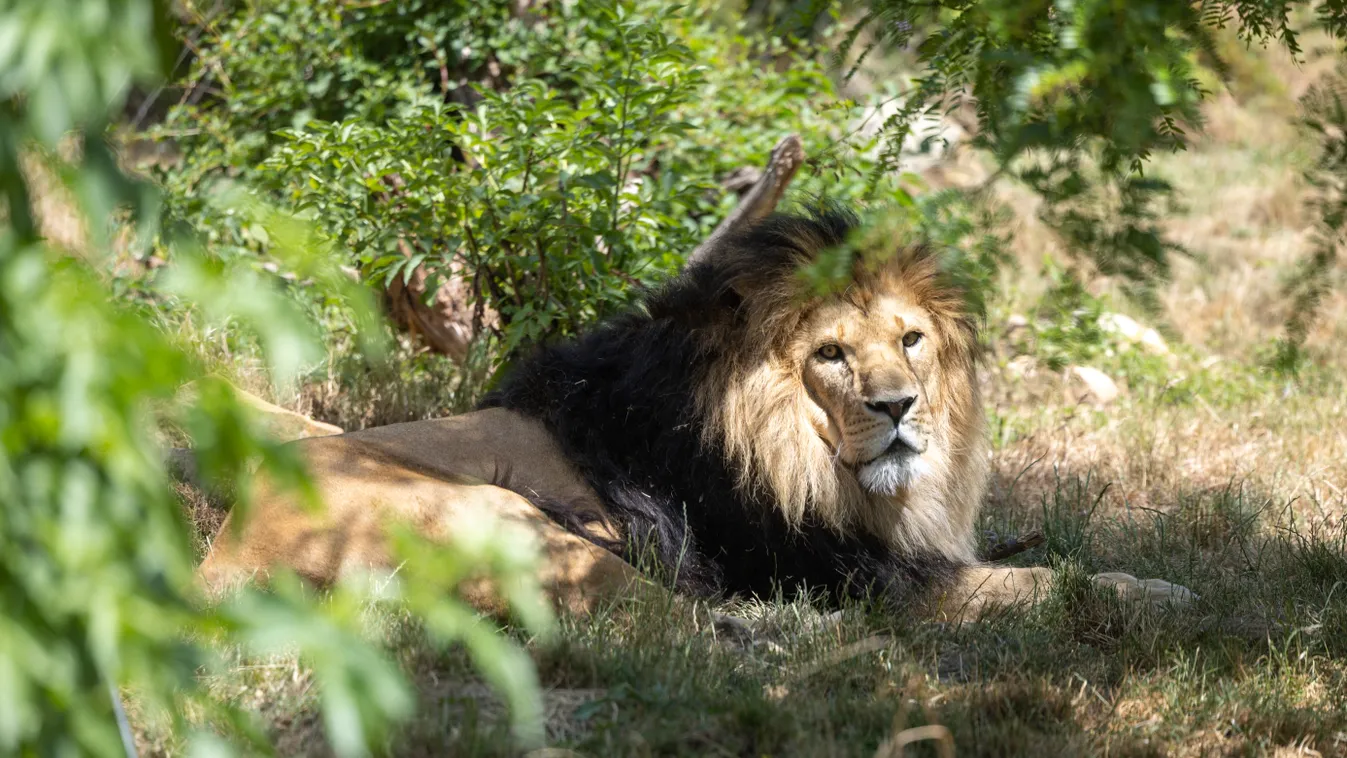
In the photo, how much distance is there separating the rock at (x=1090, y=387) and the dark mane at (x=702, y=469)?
11.2 feet

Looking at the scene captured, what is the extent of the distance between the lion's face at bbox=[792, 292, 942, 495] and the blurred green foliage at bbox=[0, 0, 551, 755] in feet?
7.85

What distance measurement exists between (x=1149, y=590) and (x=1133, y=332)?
470 cm

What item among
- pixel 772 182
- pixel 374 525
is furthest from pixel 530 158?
pixel 374 525

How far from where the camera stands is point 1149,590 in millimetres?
4215

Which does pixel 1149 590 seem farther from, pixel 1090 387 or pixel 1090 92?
pixel 1090 387

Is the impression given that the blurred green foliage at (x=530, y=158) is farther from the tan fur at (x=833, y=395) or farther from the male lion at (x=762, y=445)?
the male lion at (x=762, y=445)

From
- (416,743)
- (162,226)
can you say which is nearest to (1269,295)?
(416,743)

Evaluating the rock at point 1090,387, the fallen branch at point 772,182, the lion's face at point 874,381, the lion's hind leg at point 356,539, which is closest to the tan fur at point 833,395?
the lion's face at point 874,381

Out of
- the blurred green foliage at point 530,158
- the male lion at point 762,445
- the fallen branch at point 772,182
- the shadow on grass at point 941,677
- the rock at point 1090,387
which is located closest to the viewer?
the shadow on grass at point 941,677

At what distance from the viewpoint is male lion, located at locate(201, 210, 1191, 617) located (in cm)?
413

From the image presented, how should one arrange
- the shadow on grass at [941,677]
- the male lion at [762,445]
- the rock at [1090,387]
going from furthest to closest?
the rock at [1090,387] → the male lion at [762,445] → the shadow on grass at [941,677]

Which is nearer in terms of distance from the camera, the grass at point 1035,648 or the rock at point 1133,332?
the grass at point 1035,648

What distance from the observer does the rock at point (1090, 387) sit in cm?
747

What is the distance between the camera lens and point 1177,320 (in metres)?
9.03
